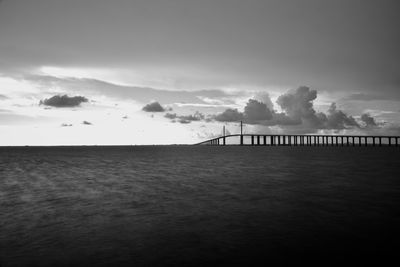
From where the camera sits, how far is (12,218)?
21.7 meters

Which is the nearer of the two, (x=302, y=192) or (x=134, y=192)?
(x=302, y=192)

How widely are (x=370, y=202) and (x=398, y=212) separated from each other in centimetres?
421

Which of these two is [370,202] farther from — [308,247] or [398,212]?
[308,247]

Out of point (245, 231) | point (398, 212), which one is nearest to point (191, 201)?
point (245, 231)

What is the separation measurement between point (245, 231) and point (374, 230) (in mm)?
6817

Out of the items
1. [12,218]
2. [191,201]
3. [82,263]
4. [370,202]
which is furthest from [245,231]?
[12,218]

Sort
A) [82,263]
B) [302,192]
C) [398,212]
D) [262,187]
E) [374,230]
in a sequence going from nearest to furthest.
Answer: [82,263], [374,230], [398,212], [302,192], [262,187]

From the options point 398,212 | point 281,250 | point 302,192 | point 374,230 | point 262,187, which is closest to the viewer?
point 281,250

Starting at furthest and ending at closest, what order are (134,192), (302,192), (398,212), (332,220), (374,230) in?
(134,192), (302,192), (398,212), (332,220), (374,230)

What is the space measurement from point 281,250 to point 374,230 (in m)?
6.46

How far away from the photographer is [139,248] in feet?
48.5

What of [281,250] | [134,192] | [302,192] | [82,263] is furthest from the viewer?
[134,192]

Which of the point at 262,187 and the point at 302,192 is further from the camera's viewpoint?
the point at 262,187

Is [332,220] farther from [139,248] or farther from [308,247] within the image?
[139,248]
